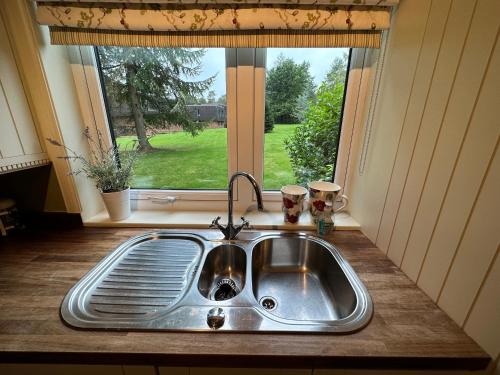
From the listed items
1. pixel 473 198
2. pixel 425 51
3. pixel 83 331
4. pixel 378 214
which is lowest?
pixel 83 331

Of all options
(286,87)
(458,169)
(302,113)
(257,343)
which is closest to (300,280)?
(257,343)

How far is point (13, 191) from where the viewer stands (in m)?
1.03

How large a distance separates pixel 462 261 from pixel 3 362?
45.2 inches

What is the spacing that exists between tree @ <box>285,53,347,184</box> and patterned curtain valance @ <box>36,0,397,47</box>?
0.20 meters

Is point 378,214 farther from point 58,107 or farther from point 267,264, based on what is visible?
point 58,107

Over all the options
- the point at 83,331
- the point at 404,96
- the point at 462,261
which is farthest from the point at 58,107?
the point at 462,261

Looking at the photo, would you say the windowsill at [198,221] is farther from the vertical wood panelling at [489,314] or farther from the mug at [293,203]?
the vertical wood panelling at [489,314]

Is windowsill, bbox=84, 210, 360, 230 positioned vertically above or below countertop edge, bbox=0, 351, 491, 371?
above

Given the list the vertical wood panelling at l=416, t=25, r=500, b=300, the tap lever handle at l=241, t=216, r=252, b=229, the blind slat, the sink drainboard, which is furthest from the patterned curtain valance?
the sink drainboard

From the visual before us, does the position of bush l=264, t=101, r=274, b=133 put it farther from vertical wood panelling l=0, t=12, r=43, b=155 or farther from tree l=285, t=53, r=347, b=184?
vertical wood panelling l=0, t=12, r=43, b=155

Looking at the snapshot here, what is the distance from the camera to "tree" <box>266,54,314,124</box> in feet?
3.30

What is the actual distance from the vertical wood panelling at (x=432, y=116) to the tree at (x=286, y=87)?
0.51 meters

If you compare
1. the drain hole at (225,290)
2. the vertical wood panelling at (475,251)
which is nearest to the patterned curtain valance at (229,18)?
the vertical wood panelling at (475,251)

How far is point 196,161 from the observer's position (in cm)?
116
